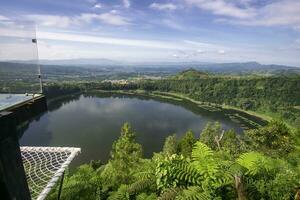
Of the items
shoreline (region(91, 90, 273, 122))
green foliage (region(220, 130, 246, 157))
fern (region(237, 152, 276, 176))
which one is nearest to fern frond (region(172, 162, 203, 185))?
fern (region(237, 152, 276, 176))

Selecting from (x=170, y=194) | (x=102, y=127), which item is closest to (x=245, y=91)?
(x=102, y=127)

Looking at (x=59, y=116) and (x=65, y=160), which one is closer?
(x=65, y=160)

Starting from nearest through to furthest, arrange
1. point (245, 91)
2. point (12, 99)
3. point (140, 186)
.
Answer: point (12, 99) → point (140, 186) → point (245, 91)

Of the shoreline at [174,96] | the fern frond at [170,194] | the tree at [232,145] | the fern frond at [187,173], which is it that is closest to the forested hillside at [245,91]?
the shoreline at [174,96]

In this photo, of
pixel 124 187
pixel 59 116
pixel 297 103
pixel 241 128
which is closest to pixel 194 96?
pixel 297 103

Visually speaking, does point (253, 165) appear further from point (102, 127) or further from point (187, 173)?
point (102, 127)

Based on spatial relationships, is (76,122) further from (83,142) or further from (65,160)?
(65,160)

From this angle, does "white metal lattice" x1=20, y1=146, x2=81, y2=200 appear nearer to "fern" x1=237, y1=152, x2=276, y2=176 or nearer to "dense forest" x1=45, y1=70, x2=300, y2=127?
"fern" x1=237, y1=152, x2=276, y2=176
